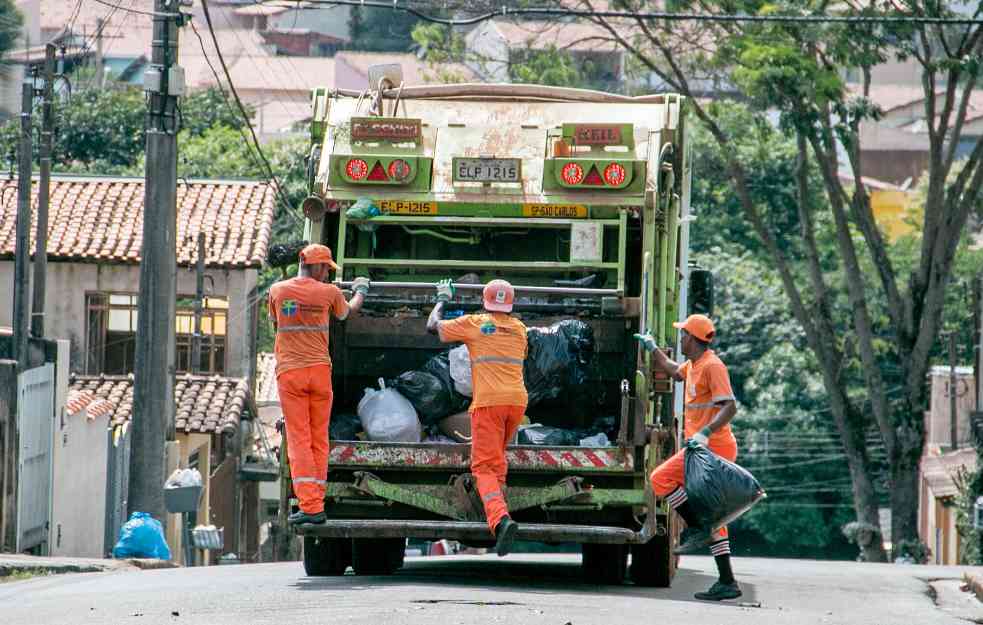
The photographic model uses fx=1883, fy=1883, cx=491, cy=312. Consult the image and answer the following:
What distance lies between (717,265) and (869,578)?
27.3 m

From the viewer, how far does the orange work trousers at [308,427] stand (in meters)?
9.90

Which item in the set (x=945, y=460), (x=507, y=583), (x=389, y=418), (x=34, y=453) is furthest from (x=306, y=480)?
(x=945, y=460)

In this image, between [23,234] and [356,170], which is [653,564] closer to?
[356,170]

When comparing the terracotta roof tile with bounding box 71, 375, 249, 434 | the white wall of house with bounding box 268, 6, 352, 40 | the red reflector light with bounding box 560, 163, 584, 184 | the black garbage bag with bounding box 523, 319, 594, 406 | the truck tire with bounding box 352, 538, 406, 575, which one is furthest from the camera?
the white wall of house with bounding box 268, 6, 352, 40

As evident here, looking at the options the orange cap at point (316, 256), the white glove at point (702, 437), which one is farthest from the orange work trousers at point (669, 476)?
the orange cap at point (316, 256)

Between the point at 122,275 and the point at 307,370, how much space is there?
17.9 m

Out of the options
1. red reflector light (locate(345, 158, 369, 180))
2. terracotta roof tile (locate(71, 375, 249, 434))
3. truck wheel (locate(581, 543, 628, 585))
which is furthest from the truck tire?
terracotta roof tile (locate(71, 375, 249, 434))

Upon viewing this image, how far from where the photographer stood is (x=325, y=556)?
1112 centimetres

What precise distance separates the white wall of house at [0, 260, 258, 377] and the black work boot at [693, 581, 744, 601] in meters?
17.9

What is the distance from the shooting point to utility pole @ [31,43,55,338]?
17.9 meters

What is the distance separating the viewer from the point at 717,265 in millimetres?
41344

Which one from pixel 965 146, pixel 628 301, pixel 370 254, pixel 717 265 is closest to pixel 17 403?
pixel 370 254

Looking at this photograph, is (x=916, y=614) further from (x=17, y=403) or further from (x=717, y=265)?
(x=717, y=265)

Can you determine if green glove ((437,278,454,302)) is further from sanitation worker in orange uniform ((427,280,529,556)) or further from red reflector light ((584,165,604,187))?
red reflector light ((584,165,604,187))
